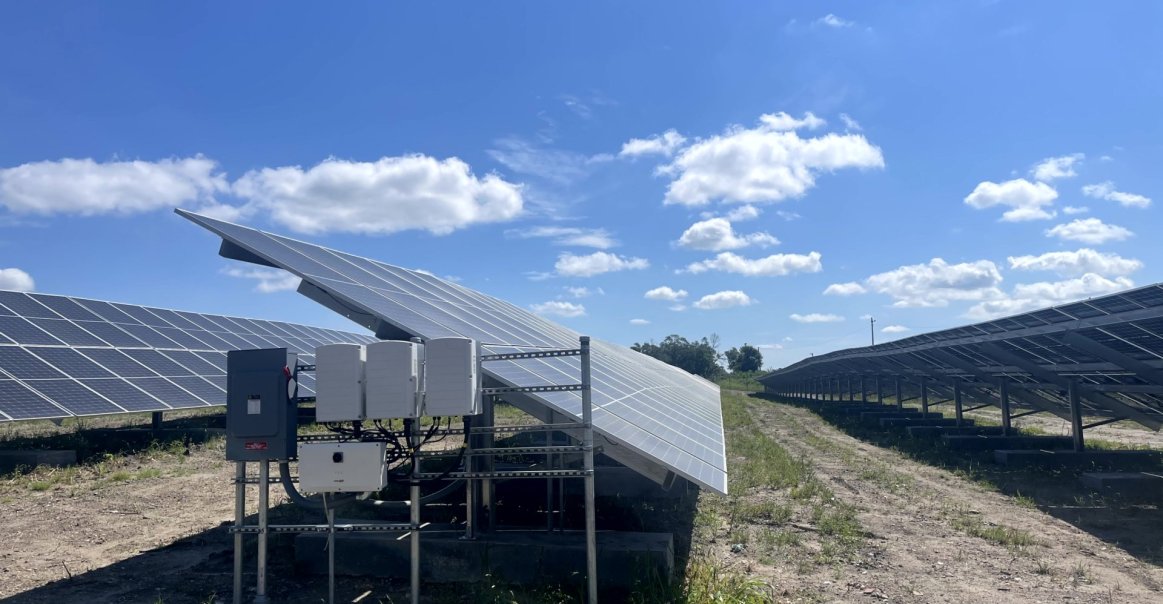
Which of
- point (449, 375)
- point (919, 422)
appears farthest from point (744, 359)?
point (449, 375)

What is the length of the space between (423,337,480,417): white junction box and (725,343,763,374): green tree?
456 ft

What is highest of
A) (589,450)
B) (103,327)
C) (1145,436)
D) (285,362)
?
(103,327)

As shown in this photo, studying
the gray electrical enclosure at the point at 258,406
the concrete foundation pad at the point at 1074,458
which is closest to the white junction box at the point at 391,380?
the gray electrical enclosure at the point at 258,406

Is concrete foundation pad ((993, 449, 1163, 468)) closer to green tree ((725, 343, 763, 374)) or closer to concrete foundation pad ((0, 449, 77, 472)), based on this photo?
concrete foundation pad ((0, 449, 77, 472))

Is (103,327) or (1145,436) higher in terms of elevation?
(103,327)

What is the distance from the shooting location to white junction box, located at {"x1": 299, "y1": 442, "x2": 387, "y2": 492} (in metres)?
6.84

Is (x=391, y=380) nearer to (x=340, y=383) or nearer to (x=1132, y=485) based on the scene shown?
(x=340, y=383)

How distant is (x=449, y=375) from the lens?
22.1 feet

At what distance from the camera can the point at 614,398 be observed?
9.52 metres

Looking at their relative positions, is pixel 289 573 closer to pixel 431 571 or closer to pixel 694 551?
pixel 431 571

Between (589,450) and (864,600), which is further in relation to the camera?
(864,600)

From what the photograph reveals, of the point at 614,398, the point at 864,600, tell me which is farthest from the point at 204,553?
the point at 864,600

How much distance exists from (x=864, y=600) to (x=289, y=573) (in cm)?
664

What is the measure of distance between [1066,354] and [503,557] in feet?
56.7
